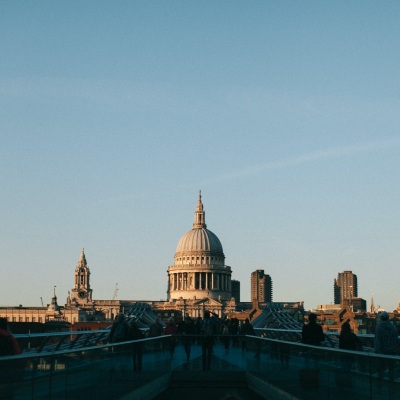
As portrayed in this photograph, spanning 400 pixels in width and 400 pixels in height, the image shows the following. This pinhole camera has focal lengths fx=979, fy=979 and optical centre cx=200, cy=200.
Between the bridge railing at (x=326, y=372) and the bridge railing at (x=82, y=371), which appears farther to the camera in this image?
the bridge railing at (x=326, y=372)

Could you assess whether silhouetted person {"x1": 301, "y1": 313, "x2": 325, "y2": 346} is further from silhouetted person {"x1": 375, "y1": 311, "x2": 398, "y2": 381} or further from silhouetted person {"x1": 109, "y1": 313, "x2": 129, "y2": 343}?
silhouetted person {"x1": 109, "y1": 313, "x2": 129, "y2": 343}

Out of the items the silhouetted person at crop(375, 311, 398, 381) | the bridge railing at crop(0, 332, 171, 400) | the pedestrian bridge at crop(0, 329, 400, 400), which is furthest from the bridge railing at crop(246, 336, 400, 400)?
the bridge railing at crop(0, 332, 171, 400)

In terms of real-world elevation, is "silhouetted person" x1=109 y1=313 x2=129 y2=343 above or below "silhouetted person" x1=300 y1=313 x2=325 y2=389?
above

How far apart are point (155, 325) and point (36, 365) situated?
20256 mm

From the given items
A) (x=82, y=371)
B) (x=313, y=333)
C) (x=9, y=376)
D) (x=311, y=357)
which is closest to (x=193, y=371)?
(x=313, y=333)

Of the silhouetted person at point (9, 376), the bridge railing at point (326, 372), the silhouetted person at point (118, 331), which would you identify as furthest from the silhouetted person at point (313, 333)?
the silhouetted person at point (9, 376)

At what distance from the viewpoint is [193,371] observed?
2936 cm

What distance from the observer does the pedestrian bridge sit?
13.5 m

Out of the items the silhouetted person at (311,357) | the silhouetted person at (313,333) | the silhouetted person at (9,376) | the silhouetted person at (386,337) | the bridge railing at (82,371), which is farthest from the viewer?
the silhouetted person at (313,333)

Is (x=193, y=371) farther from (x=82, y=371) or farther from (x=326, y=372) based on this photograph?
(x=82, y=371)

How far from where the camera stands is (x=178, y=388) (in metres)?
27.0

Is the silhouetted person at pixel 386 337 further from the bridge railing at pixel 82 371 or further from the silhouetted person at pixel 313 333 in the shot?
the bridge railing at pixel 82 371

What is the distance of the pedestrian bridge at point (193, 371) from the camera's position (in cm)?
1352

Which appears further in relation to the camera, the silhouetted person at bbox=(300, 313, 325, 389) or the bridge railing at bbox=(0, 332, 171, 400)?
the silhouetted person at bbox=(300, 313, 325, 389)
